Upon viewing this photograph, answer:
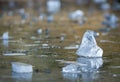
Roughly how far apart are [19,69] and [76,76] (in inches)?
19.0

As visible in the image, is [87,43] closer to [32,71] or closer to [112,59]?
[112,59]

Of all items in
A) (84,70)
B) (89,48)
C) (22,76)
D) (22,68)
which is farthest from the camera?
(89,48)

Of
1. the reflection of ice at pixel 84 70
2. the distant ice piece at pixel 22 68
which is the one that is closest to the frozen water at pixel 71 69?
the reflection of ice at pixel 84 70

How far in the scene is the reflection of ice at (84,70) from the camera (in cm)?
429

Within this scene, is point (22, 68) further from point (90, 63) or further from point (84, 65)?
point (90, 63)

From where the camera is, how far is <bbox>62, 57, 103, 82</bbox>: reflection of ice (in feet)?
14.1

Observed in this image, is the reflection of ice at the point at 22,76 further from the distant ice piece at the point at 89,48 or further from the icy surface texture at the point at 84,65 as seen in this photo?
the distant ice piece at the point at 89,48

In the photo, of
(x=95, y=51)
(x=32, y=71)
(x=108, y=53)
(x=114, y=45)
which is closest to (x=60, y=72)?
(x=32, y=71)

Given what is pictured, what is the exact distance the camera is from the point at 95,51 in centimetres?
542

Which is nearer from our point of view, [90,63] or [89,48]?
[90,63]

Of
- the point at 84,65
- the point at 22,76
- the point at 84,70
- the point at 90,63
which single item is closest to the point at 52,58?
the point at 90,63

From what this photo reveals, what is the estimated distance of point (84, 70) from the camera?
4.57 m

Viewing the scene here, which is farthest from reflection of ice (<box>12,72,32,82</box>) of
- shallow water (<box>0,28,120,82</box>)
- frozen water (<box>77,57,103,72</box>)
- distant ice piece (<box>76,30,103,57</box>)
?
distant ice piece (<box>76,30,103,57</box>)

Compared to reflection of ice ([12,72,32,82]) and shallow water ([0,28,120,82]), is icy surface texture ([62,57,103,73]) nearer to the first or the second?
shallow water ([0,28,120,82])
